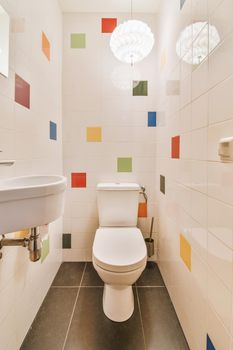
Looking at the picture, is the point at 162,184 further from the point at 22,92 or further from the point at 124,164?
the point at 22,92

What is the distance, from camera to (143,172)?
1789mm

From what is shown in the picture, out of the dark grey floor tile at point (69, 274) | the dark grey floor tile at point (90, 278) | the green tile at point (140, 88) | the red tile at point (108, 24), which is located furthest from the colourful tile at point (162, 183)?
the red tile at point (108, 24)

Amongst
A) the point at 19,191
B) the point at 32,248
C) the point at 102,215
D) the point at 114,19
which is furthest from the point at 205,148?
the point at 114,19

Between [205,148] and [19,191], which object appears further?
[205,148]

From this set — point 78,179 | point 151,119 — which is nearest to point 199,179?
point 151,119

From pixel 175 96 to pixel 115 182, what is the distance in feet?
2.79

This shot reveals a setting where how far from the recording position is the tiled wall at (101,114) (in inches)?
67.8

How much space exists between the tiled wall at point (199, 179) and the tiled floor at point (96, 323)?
102mm

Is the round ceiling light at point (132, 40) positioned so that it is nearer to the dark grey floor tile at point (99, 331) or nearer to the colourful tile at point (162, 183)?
the colourful tile at point (162, 183)

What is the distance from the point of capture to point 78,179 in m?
1.78

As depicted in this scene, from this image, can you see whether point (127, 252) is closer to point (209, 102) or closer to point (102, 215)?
point (102, 215)

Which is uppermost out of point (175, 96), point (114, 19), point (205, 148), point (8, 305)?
point (114, 19)

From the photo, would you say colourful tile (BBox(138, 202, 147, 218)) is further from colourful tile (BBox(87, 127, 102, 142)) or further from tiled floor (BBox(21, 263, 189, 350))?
colourful tile (BBox(87, 127, 102, 142))

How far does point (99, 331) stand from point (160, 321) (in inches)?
14.5
